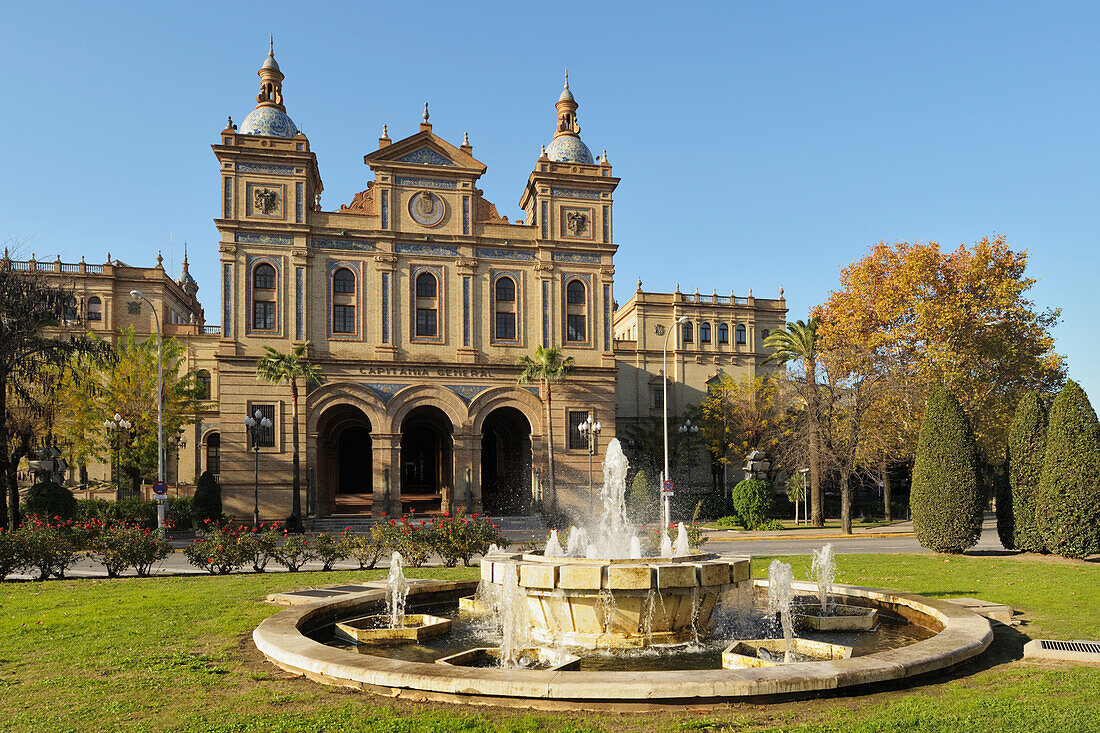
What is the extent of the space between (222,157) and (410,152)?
8703 mm

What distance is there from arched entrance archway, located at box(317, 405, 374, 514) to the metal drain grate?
33.3 metres

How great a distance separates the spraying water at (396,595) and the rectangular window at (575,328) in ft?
93.9

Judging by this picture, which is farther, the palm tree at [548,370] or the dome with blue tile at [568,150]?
the dome with blue tile at [568,150]

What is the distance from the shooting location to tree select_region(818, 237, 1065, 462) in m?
31.1

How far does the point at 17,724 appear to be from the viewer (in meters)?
→ 5.86

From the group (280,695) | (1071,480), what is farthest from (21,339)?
(1071,480)

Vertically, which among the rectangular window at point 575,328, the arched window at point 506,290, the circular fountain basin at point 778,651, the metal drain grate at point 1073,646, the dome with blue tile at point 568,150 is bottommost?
the circular fountain basin at point 778,651

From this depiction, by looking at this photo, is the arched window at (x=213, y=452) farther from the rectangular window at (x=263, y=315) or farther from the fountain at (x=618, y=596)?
the fountain at (x=618, y=596)

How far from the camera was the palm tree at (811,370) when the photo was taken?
3297cm

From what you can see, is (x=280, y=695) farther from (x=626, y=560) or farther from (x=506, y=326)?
(x=506, y=326)

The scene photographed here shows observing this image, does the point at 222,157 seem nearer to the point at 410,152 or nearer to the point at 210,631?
the point at 410,152

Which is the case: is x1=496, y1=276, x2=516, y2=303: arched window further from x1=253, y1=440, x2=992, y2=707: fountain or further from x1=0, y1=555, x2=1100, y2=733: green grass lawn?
x1=0, y1=555, x2=1100, y2=733: green grass lawn

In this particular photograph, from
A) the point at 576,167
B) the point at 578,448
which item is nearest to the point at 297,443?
the point at 578,448

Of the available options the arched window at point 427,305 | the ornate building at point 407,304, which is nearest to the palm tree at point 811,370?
the ornate building at point 407,304
